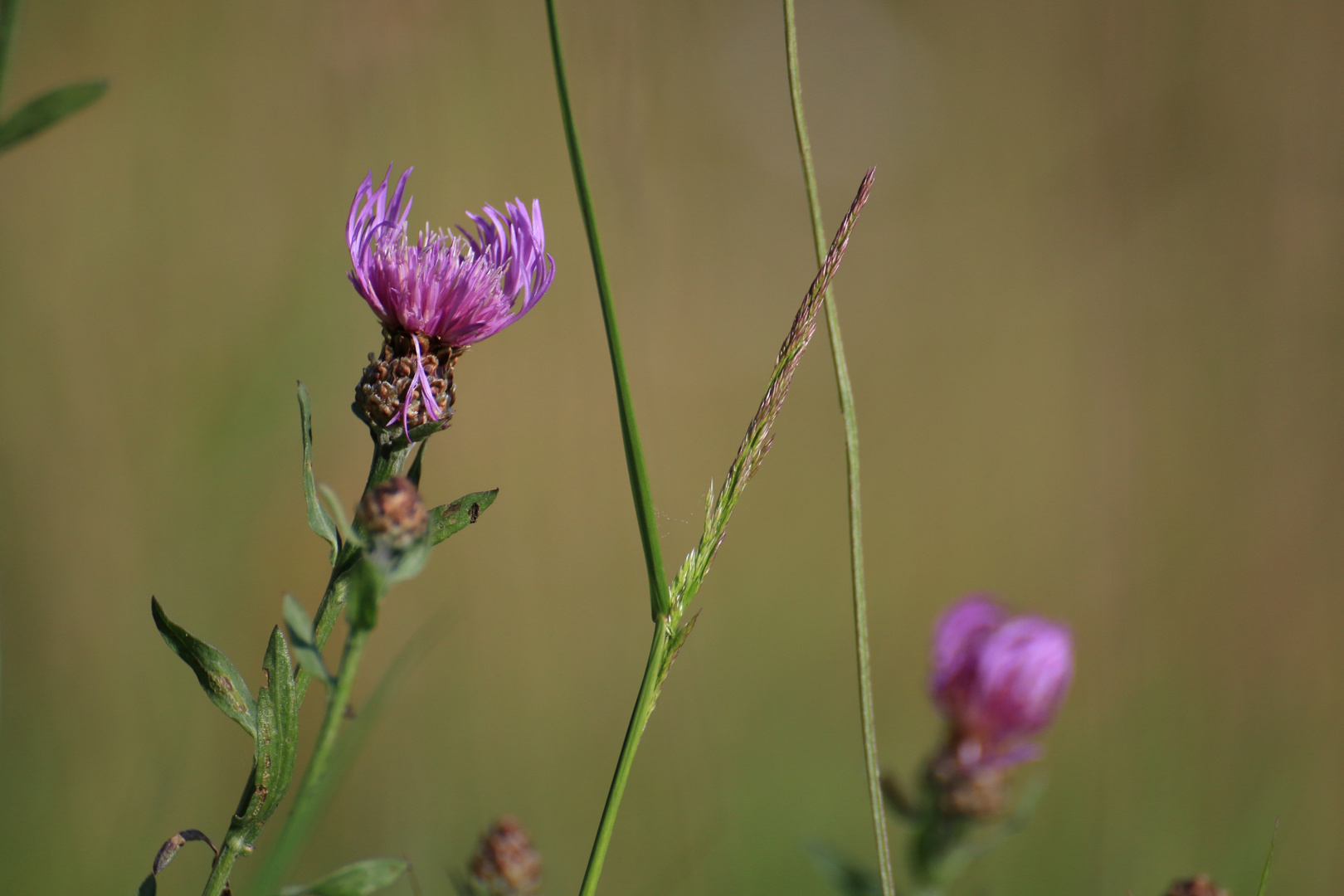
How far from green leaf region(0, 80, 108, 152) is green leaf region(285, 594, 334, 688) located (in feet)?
0.70

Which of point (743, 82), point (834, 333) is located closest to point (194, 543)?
point (834, 333)

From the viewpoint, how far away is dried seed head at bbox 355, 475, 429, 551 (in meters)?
0.42

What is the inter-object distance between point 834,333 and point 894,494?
89.8 inches

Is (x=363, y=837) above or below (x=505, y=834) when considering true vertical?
below

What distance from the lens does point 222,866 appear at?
424 mm

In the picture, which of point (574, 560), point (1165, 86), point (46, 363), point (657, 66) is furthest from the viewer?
point (1165, 86)

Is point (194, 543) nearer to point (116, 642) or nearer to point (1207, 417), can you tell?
point (116, 642)

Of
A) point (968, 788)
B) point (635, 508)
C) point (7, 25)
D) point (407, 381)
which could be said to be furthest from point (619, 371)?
point (968, 788)

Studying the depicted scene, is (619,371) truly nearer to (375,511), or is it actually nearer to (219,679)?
(375,511)

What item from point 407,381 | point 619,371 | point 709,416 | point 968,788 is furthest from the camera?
point 709,416

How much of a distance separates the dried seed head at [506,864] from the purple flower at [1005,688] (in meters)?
0.47

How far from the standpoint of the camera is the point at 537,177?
2369 millimetres

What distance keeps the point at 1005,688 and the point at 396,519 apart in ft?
2.41

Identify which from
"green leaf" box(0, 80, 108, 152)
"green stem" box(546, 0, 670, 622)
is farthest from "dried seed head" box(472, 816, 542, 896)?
"green leaf" box(0, 80, 108, 152)
